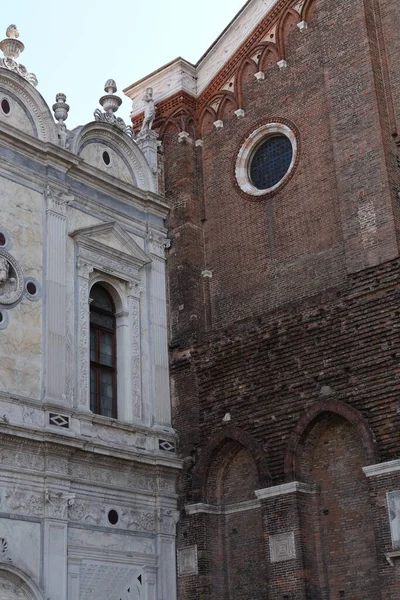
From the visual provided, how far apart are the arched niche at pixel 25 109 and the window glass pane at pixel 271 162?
4.14m

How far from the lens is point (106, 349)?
63.9 feet

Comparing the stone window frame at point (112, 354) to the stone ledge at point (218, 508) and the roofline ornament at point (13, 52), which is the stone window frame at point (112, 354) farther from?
the roofline ornament at point (13, 52)

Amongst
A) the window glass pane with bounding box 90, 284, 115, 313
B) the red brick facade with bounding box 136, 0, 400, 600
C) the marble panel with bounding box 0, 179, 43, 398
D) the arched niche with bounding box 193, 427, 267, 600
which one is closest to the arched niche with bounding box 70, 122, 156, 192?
the red brick facade with bounding box 136, 0, 400, 600

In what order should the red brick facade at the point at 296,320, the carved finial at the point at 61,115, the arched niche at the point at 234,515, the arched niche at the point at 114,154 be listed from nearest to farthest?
1. the red brick facade at the point at 296,320
2. the arched niche at the point at 234,515
3. the carved finial at the point at 61,115
4. the arched niche at the point at 114,154

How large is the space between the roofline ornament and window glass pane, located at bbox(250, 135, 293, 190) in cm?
466

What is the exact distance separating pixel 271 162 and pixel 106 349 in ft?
16.2

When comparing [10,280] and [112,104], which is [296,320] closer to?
[10,280]

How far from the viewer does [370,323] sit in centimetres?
1720

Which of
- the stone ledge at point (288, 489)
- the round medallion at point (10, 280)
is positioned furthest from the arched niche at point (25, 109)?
the stone ledge at point (288, 489)

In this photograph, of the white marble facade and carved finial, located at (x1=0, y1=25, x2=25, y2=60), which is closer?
the white marble facade

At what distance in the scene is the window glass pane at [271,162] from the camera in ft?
66.3

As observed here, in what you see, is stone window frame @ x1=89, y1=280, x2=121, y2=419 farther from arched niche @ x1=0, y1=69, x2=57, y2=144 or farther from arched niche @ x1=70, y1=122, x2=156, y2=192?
arched niche @ x1=0, y1=69, x2=57, y2=144

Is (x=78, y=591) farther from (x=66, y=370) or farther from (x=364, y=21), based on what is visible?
(x=364, y=21)

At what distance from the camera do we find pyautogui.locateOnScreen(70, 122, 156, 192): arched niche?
20359mm
